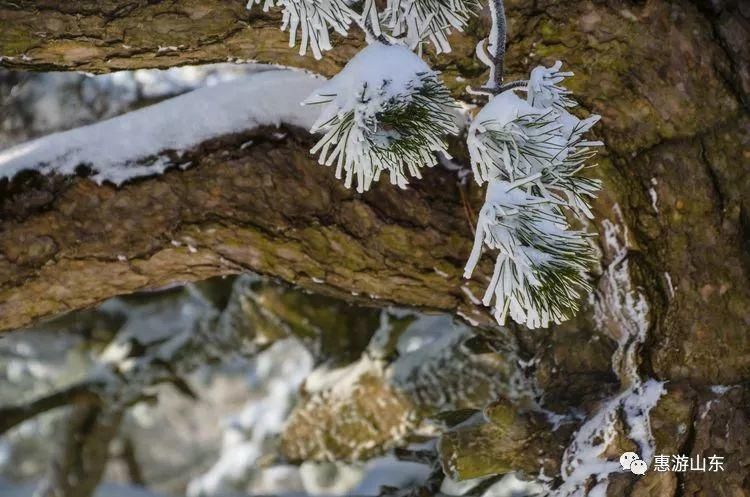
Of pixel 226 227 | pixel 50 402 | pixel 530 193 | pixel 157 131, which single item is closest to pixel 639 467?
pixel 530 193

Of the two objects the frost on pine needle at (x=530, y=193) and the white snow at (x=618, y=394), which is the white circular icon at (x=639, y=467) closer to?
the white snow at (x=618, y=394)

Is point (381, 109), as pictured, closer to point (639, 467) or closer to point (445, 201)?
point (445, 201)

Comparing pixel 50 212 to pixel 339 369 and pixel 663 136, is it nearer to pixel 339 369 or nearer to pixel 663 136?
pixel 663 136

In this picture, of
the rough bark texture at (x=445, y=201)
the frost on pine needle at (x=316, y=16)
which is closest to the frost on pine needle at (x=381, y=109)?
the frost on pine needle at (x=316, y=16)

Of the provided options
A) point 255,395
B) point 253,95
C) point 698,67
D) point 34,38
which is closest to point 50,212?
point 34,38

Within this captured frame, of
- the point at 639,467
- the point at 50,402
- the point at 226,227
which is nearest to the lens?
the point at 639,467
